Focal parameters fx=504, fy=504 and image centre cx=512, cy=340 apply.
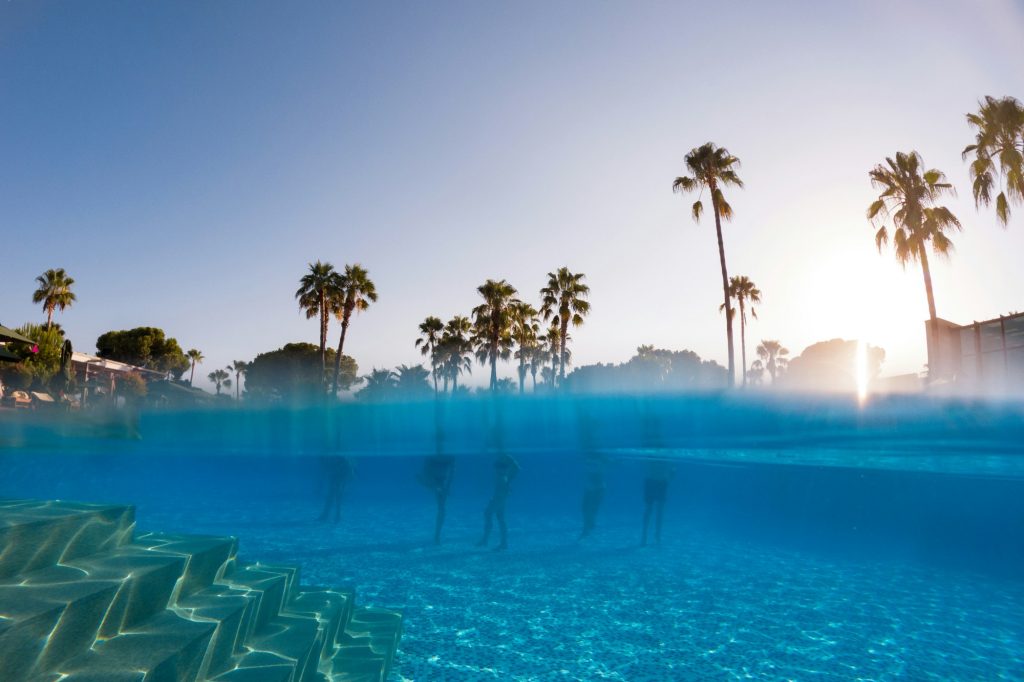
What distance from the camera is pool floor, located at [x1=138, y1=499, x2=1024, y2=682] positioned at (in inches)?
244

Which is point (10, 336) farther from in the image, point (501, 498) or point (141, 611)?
point (141, 611)

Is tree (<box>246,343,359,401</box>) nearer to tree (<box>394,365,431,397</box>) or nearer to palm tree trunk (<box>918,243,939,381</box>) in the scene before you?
tree (<box>394,365,431,397</box>)

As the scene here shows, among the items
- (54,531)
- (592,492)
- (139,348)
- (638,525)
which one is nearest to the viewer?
(54,531)

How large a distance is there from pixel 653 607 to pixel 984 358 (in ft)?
50.3

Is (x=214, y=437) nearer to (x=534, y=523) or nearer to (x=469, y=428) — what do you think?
(x=469, y=428)

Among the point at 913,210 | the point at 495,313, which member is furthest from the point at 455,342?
the point at 913,210

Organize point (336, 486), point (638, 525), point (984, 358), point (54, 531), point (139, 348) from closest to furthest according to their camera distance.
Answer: point (54, 531)
point (336, 486)
point (984, 358)
point (638, 525)
point (139, 348)

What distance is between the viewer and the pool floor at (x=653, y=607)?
6207mm

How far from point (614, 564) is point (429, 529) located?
6324 millimetres

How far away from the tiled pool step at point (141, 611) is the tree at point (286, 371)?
59713 mm

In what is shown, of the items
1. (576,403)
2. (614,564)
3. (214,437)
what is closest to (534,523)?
(614,564)

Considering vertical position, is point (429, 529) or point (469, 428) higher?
point (469, 428)

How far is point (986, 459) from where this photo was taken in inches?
770

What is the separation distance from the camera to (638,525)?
1916 cm
